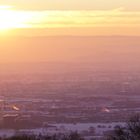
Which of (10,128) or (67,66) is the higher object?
(67,66)

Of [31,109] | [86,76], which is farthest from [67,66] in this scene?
[31,109]

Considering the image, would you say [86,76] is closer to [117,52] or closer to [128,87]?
[128,87]

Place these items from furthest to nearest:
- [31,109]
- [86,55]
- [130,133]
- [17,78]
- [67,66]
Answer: [86,55] → [67,66] → [17,78] → [31,109] → [130,133]

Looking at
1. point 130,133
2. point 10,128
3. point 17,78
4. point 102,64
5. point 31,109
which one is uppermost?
point 102,64

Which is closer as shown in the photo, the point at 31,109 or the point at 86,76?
the point at 31,109

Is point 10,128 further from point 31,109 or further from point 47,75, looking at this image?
point 47,75

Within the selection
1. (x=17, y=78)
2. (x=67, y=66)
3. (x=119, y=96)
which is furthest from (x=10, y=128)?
(x=67, y=66)

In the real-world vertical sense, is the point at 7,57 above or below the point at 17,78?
above

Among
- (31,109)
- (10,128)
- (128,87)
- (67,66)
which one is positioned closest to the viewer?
(10,128)

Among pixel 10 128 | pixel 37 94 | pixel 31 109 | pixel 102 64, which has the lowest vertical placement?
pixel 10 128
